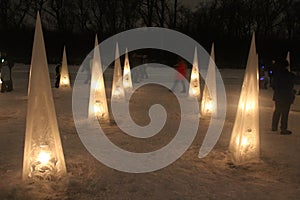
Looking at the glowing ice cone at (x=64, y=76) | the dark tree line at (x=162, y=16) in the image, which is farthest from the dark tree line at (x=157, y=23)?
the glowing ice cone at (x=64, y=76)

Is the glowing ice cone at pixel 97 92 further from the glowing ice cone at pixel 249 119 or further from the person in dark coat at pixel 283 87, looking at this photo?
the person in dark coat at pixel 283 87

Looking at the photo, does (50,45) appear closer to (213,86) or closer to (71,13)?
(71,13)

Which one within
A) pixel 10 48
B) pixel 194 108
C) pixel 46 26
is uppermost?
pixel 46 26

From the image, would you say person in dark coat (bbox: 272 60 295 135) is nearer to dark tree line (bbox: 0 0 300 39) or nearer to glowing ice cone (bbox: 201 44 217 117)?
glowing ice cone (bbox: 201 44 217 117)

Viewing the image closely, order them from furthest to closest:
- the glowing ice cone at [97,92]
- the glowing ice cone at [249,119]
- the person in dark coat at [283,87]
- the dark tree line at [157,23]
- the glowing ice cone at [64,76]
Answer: the dark tree line at [157,23], the glowing ice cone at [64,76], the glowing ice cone at [97,92], the person in dark coat at [283,87], the glowing ice cone at [249,119]

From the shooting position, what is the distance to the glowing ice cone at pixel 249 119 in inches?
216

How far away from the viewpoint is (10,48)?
1240 inches

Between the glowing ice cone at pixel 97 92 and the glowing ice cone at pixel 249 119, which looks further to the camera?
the glowing ice cone at pixel 97 92

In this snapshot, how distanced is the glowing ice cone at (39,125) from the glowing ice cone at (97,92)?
11.0 ft

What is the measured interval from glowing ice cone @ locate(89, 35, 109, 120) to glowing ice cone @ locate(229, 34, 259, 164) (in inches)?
150

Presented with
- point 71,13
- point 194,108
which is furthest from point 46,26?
point 194,108

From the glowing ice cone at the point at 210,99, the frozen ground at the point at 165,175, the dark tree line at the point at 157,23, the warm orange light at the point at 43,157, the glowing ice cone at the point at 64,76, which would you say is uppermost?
the dark tree line at the point at 157,23

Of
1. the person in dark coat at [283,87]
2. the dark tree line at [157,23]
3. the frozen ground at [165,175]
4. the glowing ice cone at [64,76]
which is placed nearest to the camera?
the frozen ground at [165,175]

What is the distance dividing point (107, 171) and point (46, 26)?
127 feet
